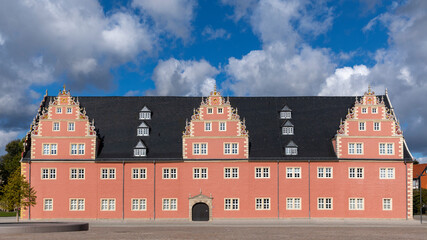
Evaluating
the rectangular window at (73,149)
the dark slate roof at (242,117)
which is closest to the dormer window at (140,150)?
the dark slate roof at (242,117)

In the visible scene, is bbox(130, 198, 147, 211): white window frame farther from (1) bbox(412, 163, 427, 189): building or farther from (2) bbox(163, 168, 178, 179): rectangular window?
(1) bbox(412, 163, 427, 189): building

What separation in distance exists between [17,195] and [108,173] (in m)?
8.89

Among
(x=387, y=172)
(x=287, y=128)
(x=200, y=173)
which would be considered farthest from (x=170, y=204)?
(x=387, y=172)

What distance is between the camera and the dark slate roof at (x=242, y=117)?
57688 millimetres

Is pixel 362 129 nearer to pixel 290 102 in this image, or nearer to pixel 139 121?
pixel 290 102

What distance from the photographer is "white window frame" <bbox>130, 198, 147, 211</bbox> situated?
56875 millimetres

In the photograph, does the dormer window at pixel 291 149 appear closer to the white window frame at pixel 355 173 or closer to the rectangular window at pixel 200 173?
the white window frame at pixel 355 173

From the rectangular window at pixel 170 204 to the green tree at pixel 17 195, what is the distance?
41.2ft

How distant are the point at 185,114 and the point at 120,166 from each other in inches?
373

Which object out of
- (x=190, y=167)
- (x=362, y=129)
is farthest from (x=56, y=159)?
(x=362, y=129)

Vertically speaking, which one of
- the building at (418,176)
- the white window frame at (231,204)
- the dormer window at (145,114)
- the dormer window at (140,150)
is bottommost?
the white window frame at (231,204)

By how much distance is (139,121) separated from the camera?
6078cm

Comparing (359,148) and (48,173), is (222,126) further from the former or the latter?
(48,173)

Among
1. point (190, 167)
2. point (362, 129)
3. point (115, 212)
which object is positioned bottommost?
point (115, 212)
